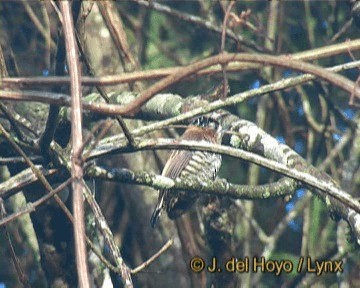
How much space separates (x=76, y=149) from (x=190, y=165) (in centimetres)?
272

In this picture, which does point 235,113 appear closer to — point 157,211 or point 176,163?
point 176,163

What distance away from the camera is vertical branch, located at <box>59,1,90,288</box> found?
1731mm

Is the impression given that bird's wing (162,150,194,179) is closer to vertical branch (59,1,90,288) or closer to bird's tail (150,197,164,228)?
bird's tail (150,197,164,228)

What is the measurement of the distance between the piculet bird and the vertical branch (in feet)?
6.29

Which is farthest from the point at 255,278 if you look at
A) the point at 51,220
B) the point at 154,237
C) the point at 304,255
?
the point at 51,220

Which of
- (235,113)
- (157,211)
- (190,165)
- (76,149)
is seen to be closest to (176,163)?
(190,165)

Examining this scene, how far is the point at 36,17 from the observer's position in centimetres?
565

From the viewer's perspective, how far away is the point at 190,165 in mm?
4586

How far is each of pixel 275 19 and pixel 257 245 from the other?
139cm

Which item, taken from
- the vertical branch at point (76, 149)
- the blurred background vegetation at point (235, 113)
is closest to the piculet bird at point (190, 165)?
the blurred background vegetation at point (235, 113)

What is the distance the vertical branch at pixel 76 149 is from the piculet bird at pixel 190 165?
1.92 meters

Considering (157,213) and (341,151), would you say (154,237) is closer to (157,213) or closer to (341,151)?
(157,213)

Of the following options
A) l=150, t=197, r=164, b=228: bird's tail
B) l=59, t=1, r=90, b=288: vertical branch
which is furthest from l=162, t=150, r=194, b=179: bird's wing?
l=59, t=1, r=90, b=288: vertical branch

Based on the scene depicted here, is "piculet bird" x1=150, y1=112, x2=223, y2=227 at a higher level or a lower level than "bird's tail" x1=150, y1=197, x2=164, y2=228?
higher
